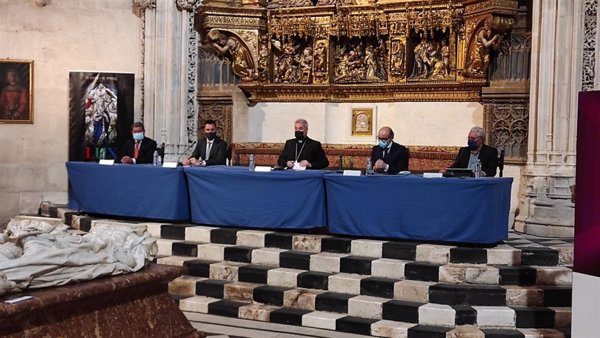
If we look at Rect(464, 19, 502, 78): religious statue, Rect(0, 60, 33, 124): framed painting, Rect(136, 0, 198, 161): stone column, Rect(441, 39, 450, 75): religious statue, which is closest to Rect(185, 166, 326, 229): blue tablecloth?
Rect(136, 0, 198, 161): stone column

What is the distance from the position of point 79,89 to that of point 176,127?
59.4 inches

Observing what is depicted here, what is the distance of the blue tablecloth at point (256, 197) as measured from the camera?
28.6 feet

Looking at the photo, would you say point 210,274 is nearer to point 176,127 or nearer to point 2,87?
point 176,127

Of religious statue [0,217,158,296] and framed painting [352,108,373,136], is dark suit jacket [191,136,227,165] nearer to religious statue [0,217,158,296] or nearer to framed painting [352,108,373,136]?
framed painting [352,108,373,136]

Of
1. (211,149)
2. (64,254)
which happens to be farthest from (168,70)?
(64,254)

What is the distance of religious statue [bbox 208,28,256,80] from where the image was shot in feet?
41.1

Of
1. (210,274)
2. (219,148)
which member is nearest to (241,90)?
(219,148)

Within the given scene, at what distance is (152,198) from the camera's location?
380 inches

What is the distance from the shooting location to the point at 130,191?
9844mm

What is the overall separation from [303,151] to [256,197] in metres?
1.29

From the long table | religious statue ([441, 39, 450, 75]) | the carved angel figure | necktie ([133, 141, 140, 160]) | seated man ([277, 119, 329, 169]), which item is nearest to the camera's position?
the long table

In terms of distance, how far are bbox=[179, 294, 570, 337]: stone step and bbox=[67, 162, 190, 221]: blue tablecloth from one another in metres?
2.42

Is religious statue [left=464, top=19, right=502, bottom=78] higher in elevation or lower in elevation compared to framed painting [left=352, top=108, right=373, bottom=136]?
higher

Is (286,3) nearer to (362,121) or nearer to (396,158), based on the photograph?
(362,121)
